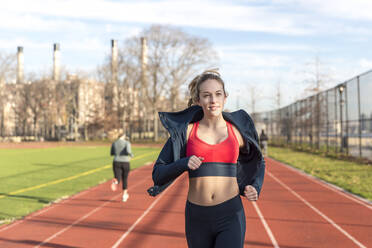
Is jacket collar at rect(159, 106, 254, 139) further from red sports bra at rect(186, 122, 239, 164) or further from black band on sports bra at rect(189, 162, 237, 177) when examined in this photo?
black band on sports bra at rect(189, 162, 237, 177)

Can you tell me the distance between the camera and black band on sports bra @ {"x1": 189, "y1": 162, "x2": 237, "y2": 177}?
8.74 ft

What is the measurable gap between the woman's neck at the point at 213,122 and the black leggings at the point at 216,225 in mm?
476

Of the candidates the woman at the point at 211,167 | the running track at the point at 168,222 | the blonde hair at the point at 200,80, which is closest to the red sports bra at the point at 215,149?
the woman at the point at 211,167

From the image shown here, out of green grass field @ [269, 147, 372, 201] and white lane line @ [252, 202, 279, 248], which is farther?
green grass field @ [269, 147, 372, 201]

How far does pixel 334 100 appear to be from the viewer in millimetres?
26781

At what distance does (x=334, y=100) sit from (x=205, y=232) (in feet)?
84.6

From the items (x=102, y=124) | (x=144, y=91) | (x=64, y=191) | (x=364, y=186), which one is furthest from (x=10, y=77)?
(x=364, y=186)

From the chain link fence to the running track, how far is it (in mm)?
9335

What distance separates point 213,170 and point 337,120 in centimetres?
2459

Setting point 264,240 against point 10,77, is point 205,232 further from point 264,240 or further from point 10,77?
point 10,77

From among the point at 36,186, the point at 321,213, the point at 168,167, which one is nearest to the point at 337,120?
the point at 321,213

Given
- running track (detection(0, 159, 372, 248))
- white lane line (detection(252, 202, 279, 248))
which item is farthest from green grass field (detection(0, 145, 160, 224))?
white lane line (detection(252, 202, 279, 248))

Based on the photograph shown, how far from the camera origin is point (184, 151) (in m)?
2.75

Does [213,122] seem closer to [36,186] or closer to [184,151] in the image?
[184,151]
